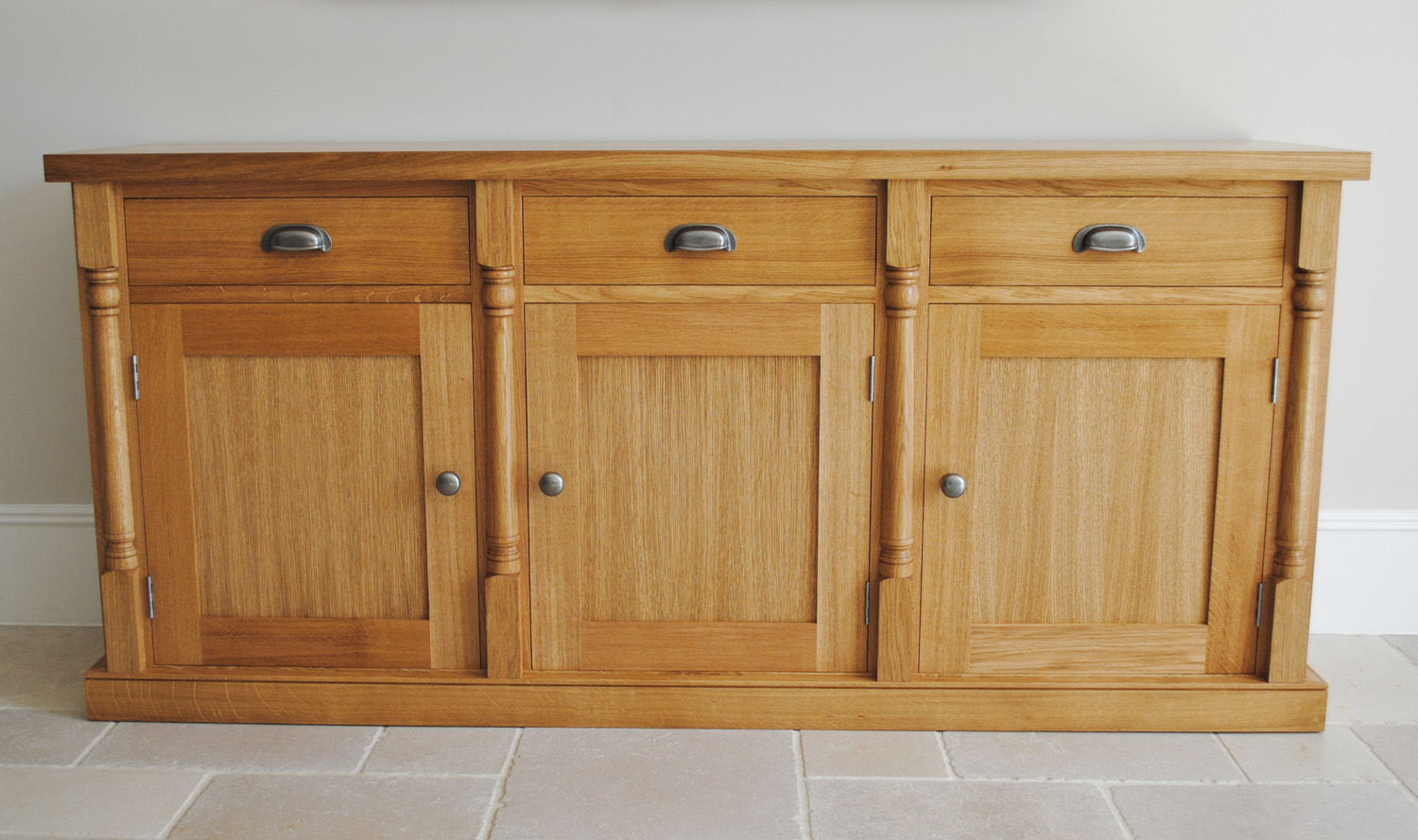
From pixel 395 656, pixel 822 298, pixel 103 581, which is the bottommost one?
pixel 395 656

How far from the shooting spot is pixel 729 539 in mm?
1962

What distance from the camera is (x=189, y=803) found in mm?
1765

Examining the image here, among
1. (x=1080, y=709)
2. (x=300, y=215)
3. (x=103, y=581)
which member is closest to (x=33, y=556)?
(x=103, y=581)

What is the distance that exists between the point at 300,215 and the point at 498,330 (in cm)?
36

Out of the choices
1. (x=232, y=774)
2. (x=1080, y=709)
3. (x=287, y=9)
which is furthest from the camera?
(x=287, y=9)

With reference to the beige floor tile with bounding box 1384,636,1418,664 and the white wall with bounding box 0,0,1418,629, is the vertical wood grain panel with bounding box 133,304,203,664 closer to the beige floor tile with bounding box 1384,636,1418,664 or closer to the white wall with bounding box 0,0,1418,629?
the white wall with bounding box 0,0,1418,629

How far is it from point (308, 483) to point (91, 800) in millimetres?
562

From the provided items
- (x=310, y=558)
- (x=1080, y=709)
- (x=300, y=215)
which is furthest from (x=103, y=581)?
(x=1080, y=709)

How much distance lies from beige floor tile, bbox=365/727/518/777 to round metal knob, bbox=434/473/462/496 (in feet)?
1.33

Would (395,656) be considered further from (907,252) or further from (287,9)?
(287,9)

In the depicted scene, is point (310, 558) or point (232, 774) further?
point (310, 558)

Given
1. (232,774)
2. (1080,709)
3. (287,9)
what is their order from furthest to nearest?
(287,9) < (1080,709) < (232,774)

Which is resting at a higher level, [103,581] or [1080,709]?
[103,581]

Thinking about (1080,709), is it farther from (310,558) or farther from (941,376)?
(310,558)
